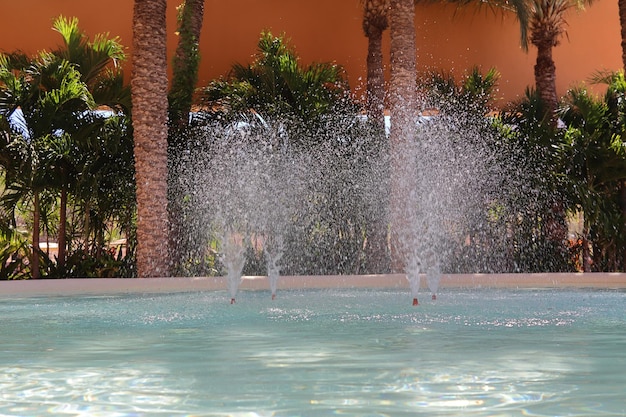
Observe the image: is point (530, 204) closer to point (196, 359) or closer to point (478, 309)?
point (478, 309)

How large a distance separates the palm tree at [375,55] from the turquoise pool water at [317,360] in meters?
7.02

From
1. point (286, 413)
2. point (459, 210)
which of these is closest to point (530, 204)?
point (459, 210)

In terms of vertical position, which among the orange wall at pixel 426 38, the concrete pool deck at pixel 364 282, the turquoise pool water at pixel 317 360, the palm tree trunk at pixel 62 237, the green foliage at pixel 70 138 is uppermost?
the orange wall at pixel 426 38

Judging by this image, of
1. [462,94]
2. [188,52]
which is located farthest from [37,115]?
[462,94]

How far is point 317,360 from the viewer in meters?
4.17

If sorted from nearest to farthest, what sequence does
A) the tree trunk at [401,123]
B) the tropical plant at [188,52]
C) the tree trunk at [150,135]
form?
the tree trunk at [150,135], the tree trunk at [401,123], the tropical plant at [188,52]

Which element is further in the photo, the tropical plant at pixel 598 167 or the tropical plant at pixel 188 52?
the tropical plant at pixel 188 52

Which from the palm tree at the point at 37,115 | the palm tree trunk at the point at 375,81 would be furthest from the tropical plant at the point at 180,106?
the palm tree trunk at the point at 375,81

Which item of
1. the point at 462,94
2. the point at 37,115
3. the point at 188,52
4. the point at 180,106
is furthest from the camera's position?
the point at 462,94

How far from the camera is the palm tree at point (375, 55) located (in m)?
14.2

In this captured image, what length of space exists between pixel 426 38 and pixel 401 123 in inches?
312

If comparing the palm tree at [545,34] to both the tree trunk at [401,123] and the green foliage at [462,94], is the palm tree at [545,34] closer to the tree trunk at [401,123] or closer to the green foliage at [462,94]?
the green foliage at [462,94]

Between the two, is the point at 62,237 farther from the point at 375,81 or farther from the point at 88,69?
the point at 375,81

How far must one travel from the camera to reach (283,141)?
43.7 feet
